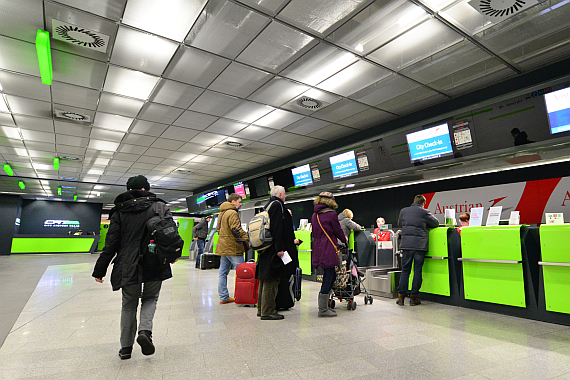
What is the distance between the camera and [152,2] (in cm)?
313

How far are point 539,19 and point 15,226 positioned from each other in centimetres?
2224

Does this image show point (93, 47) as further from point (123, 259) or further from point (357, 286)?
point (357, 286)

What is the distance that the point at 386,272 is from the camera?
5223 mm

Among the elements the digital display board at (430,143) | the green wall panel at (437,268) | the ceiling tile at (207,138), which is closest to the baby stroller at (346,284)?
the green wall panel at (437,268)

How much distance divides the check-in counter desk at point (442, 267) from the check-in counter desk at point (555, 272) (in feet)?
3.31

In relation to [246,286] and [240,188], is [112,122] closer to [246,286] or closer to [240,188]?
[246,286]

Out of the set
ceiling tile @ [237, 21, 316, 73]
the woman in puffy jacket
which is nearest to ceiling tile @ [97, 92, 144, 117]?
ceiling tile @ [237, 21, 316, 73]

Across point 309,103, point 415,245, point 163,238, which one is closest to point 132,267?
point 163,238

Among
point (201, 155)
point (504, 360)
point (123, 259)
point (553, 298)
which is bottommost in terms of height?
point (504, 360)

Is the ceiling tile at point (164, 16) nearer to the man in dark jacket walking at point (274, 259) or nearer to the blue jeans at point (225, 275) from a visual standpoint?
the man in dark jacket walking at point (274, 259)

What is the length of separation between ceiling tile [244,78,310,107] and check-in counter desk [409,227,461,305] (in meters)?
2.96

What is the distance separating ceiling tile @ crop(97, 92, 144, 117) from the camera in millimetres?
5262

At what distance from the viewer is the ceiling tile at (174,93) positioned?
4812mm

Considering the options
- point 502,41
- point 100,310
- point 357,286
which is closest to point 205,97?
point 100,310
